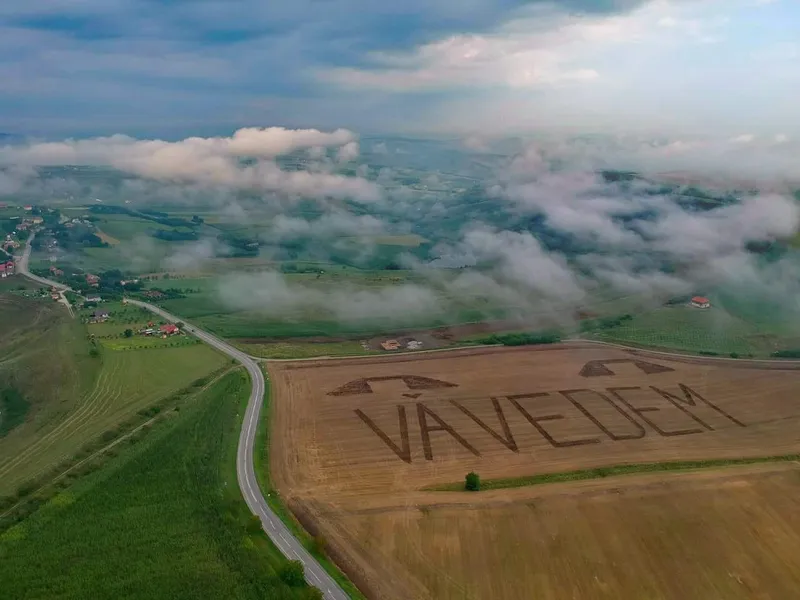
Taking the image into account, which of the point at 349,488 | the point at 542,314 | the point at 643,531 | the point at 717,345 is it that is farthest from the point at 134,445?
the point at 717,345

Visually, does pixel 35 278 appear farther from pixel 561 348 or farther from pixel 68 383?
pixel 561 348

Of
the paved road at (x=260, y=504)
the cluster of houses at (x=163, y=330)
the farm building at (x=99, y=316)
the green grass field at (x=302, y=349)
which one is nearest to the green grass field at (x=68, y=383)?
the farm building at (x=99, y=316)

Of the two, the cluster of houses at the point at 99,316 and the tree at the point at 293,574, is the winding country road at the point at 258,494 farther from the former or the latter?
the cluster of houses at the point at 99,316

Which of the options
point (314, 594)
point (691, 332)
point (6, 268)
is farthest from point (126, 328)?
point (691, 332)

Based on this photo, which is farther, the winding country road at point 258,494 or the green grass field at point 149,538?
the winding country road at point 258,494

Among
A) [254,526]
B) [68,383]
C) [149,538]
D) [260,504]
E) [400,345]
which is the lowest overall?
[400,345]

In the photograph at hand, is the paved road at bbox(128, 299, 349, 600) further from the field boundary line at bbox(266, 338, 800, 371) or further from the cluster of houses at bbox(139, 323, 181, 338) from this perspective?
the cluster of houses at bbox(139, 323, 181, 338)
